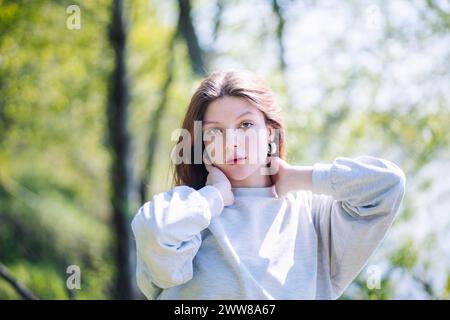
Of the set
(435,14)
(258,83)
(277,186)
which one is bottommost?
(277,186)

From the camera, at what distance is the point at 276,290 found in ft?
5.06

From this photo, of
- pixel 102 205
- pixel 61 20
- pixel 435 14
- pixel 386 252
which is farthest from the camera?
pixel 102 205

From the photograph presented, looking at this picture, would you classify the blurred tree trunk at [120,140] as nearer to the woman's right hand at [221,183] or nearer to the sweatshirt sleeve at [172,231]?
the woman's right hand at [221,183]

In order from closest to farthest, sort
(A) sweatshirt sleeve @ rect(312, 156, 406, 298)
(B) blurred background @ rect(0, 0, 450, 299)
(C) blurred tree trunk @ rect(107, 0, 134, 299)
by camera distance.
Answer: (A) sweatshirt sleeve @ rect(312, 156, 406, 298) < (B) blurred background @ rect(0, 0, 450, 299) < (C) blurred tree trunk @ rect(107, 0, 134, 299)

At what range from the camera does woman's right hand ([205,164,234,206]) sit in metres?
1.62

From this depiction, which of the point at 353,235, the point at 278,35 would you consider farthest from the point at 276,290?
the point at 278,35

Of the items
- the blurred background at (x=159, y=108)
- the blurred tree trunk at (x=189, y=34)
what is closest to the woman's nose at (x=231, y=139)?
the blurred background at (x=159, y=108)

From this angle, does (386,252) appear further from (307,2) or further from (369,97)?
(307,2)

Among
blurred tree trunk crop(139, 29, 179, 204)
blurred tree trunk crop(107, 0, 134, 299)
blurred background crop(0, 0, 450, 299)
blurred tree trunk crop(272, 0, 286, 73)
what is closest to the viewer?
blurred background crop(0, 0, 450, 299)

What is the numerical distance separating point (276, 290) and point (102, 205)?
20.8 ft

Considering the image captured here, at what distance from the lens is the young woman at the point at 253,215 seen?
1.50 m

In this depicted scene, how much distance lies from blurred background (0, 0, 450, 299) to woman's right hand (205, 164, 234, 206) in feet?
3.71

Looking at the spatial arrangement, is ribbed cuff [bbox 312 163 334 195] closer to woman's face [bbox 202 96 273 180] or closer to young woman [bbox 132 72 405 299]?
young woman [bbox 132 72 405 299]

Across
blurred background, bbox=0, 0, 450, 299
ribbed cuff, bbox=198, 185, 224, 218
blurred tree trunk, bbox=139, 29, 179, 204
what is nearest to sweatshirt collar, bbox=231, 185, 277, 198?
ribbed cuff, bbox=198, 185, 224, 218
